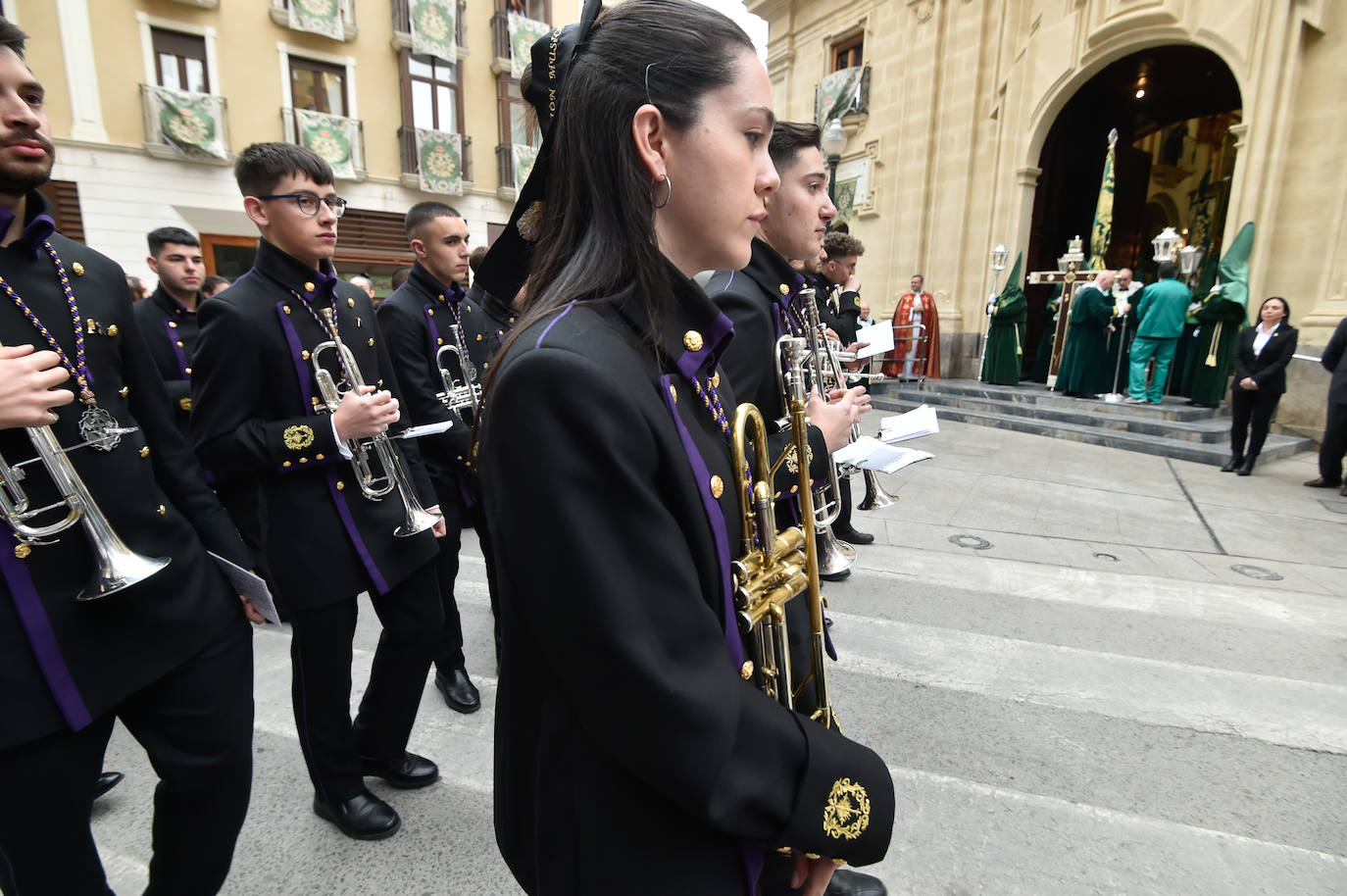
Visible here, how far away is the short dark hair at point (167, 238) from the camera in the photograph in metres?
4.20

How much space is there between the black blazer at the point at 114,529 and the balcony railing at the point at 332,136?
15.6 meters

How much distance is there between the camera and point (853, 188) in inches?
647

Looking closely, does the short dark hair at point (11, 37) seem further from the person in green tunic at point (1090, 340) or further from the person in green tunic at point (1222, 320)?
the person in green tunic at point (1090, 340)

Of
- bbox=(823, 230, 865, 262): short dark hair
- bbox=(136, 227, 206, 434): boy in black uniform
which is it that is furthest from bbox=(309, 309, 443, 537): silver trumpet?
bbox=(823, 230, 865, 262): short dark hair

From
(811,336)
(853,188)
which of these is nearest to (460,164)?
(853,188)

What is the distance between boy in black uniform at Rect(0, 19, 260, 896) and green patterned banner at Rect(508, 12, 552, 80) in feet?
59.3

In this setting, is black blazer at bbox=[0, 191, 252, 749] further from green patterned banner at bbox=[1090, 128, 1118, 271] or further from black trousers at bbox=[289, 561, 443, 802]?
green patterned banner at bbox=[1090, 128, 1118, 271]

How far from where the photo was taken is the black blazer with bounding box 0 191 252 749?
→ 1360 millimetres

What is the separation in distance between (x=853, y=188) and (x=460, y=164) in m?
9.79

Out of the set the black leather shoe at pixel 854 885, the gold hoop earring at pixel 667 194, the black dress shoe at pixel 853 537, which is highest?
the gold hoop earring at pixel 667 194

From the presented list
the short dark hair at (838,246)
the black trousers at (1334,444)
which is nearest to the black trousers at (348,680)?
the short dark hair at (838,246)

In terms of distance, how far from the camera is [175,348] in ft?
13.6

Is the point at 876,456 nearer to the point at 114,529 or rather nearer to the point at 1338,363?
the point at 114,529

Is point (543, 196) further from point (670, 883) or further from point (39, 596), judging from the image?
point (39, 596)
